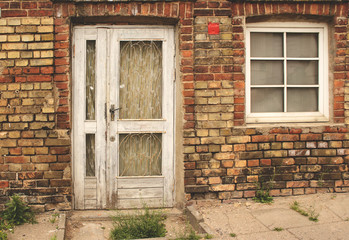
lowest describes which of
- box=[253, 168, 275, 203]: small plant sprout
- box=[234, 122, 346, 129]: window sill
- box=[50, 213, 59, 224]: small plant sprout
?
box=[50, 213, 59, 224]: small plant sprout

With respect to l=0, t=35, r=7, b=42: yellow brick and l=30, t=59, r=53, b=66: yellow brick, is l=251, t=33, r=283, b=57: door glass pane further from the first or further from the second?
l=0, t=35, r=7, b=42: yellow brick

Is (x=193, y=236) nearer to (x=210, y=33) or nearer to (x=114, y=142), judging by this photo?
(x=114, y=142)

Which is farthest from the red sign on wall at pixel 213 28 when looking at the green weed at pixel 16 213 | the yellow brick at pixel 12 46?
the green weed at pixel 16 213

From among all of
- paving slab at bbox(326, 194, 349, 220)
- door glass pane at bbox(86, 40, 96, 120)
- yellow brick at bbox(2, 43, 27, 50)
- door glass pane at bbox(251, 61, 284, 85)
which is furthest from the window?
yellow brick at bbox(2, 43, 27, 50)

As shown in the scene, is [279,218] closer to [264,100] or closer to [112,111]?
[264,100]

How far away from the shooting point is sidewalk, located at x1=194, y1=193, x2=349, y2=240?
3369mm

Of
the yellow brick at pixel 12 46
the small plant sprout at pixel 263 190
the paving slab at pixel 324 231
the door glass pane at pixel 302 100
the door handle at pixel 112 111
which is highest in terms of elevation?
the yellow brick at pixel 12 46

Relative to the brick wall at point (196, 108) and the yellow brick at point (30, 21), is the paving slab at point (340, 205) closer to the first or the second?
the brick wall at point (196, 108)

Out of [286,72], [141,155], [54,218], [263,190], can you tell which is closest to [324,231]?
[263,190]

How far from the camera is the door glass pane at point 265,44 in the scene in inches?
176

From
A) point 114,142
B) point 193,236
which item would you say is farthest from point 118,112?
point 193,236

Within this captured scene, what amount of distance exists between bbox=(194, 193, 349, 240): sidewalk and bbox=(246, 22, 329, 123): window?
1.06 m

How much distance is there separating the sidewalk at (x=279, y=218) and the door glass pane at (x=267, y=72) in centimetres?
153

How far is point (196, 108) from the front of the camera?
4.22 metres
